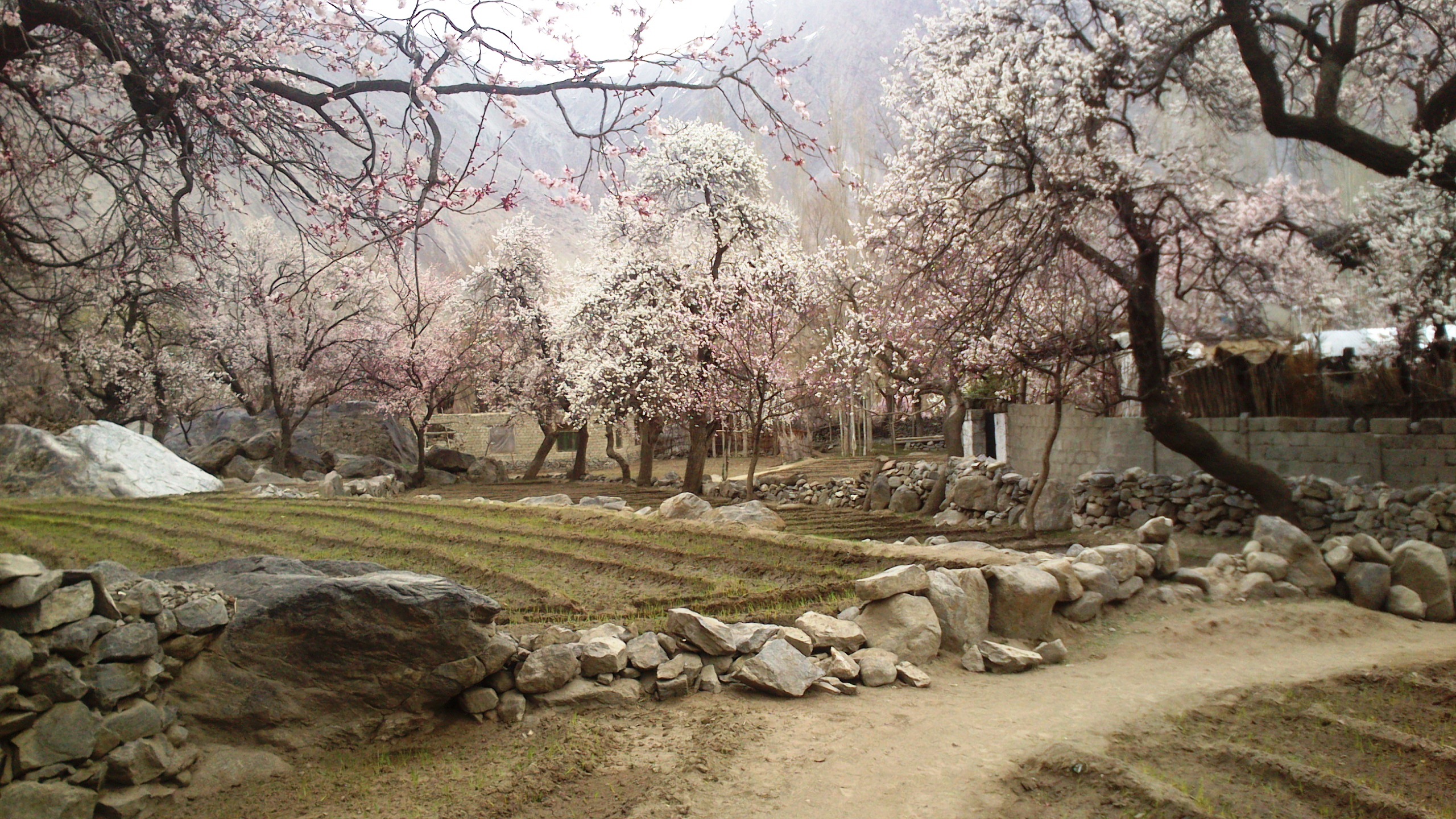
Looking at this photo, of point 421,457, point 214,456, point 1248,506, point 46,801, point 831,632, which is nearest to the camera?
point 46,801

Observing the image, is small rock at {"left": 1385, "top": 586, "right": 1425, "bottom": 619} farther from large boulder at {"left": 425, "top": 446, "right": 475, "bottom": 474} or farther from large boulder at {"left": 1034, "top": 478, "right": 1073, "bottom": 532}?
large boulder at {"left": 425, "top": 446, "right": 475, "bottom": 474}

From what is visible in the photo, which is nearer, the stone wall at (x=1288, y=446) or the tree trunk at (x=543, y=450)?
the stone wall at (x=1288, y=446)

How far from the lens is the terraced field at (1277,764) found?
2.74 m

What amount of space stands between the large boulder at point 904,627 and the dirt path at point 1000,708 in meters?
0.13

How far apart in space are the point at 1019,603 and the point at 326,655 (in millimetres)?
3576

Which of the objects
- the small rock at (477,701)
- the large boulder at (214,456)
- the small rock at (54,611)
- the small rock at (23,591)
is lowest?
the small rock at (477,701)

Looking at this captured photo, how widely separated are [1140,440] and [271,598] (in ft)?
32.7

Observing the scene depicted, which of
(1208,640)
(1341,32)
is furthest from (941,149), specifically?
(1208,640)

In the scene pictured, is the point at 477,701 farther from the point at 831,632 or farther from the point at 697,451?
the point at 697,451

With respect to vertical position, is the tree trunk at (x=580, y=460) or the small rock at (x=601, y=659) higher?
the tree trunk at (x=580, y=460)

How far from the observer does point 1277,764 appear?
9.90 ft

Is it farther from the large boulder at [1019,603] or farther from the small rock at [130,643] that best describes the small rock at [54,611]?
the large boulder at [1019,603]

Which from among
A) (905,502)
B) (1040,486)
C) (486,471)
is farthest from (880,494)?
(486,471)

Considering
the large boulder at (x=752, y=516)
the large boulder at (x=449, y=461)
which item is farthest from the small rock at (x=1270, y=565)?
the large boulder at (x=449, y=461)
